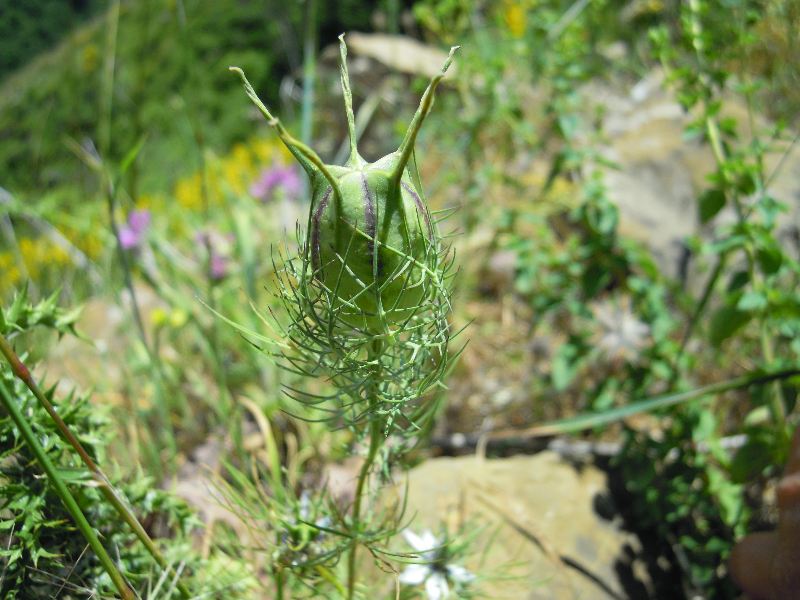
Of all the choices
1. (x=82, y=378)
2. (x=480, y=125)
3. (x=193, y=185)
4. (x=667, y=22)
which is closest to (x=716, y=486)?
(x=480, y=125)

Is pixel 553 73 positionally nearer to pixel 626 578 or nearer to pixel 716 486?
pixel 716 486

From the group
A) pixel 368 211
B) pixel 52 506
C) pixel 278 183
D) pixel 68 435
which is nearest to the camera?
pixel 368 211

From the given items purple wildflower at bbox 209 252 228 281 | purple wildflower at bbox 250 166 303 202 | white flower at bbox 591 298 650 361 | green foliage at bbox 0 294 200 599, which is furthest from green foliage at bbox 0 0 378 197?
green foliage at bbox 0 294 200 599

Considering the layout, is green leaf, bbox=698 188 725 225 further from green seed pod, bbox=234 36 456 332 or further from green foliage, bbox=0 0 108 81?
green foliage, bbox=0 0 108 81

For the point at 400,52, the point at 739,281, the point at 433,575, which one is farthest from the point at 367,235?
the point at 400,52

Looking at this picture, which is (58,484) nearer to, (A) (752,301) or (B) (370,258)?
(B) (370,258)

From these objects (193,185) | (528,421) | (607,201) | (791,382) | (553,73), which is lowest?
(791,382)
